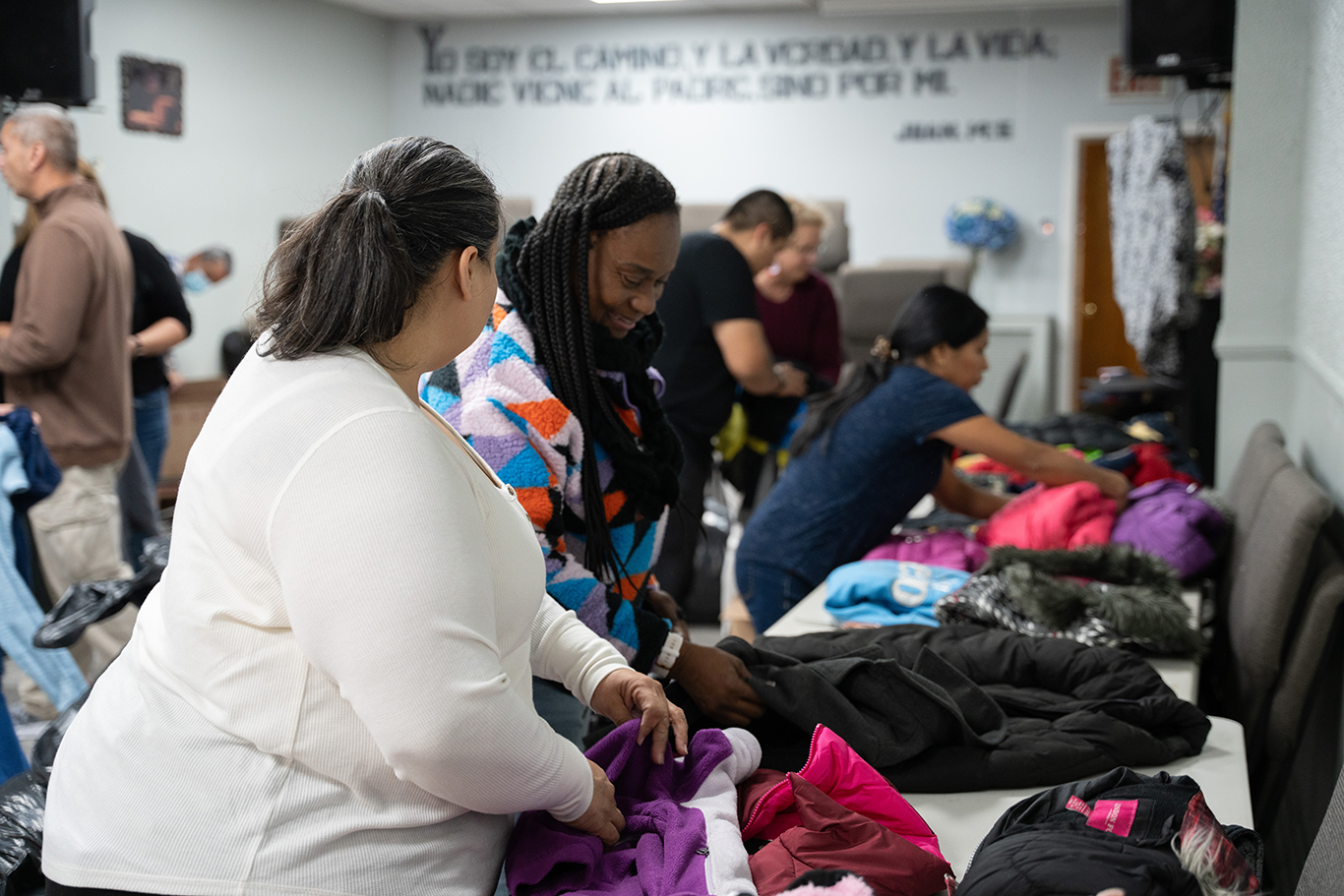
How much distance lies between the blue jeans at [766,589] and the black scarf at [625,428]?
1.13 meters

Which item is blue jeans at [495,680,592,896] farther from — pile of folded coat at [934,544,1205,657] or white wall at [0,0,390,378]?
white wall at [0,0,390,378]

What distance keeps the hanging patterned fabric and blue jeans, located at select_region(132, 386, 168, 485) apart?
11.9 ft

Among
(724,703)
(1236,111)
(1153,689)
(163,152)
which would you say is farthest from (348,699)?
(163,152)

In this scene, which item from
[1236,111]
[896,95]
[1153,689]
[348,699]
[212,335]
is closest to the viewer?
[348,699]

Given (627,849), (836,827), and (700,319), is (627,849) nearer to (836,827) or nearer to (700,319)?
(836,827)

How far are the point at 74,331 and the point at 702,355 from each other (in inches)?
68.7

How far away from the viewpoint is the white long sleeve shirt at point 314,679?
877 millimetres

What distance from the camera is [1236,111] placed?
11.2 ft

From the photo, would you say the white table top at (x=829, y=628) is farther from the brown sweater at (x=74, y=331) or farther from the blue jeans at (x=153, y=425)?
the blue jeans at (x=153, y=425)

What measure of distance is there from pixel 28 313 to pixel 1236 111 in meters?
3.50

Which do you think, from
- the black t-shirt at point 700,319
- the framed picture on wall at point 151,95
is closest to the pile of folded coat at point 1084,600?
the black t-shirt at point 700,319

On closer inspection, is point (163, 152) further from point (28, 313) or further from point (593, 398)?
point (593, 398)

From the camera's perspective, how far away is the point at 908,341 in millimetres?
2803

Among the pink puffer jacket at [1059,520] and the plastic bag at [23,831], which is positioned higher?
the pink puffer jacket at [1059,520]
